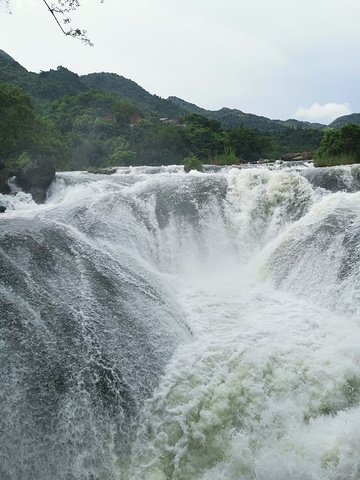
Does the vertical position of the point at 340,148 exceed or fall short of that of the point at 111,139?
it falls short

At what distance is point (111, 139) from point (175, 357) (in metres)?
35.1

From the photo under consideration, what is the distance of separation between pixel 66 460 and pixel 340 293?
418 cm

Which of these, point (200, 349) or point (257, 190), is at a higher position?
point (257, 190)

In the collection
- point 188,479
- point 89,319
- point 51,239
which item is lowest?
point 188,479

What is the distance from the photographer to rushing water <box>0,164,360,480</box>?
11.6 ft

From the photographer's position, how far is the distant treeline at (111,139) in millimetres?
17609

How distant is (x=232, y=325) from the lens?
556cm

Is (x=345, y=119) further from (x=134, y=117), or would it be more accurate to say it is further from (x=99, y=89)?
(x=134, y=117)

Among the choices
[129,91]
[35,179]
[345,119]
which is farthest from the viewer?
[345,119]

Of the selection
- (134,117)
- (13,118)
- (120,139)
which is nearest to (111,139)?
(120,139)

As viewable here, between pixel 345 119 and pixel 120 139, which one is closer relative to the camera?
pixel 120 139

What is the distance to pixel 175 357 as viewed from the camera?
15.8ft

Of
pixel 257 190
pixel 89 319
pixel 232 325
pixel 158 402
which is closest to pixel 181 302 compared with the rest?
pixel 232 325

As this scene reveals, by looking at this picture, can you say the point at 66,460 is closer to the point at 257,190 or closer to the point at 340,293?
the point at 340,293
